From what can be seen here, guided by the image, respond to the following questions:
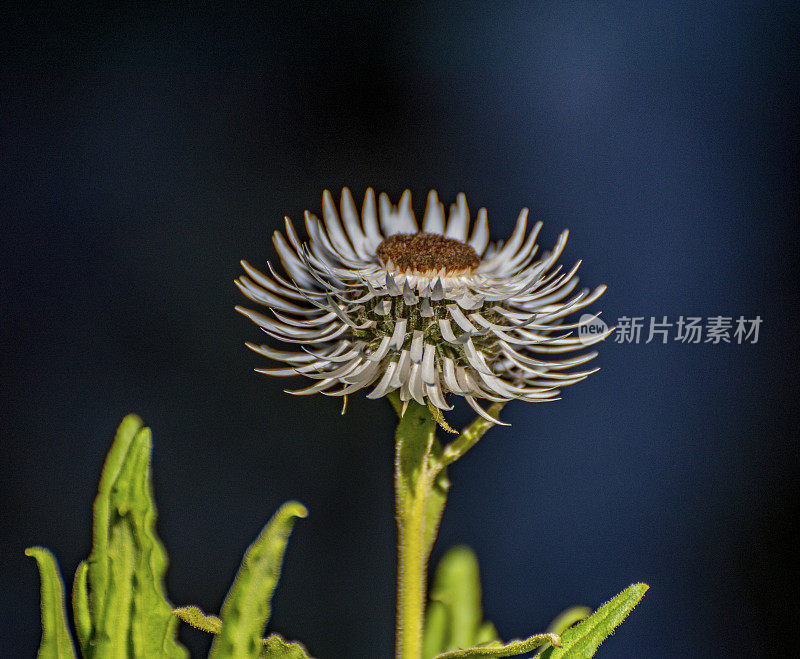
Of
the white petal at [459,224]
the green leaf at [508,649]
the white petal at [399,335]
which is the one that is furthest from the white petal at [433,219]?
the green leaf at [508,649]

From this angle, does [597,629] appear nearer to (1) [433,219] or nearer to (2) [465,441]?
(2) [465,441]

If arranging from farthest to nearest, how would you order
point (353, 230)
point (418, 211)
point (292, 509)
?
point (418, 211), point (353, 230), point (292, 509)

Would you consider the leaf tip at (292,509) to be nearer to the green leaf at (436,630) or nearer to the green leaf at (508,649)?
the green leaf at (508,649)

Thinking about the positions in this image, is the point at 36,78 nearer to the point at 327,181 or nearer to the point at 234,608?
the point at 327,181

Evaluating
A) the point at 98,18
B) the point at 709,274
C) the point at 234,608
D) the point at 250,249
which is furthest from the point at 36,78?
the point at 709,274

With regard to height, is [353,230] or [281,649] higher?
[353,230]

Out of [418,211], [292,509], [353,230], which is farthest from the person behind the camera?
[418,211]

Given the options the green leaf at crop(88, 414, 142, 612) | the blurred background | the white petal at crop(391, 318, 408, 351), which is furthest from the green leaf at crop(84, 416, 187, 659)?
the blurred background

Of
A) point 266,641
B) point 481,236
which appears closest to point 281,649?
point 266,641
